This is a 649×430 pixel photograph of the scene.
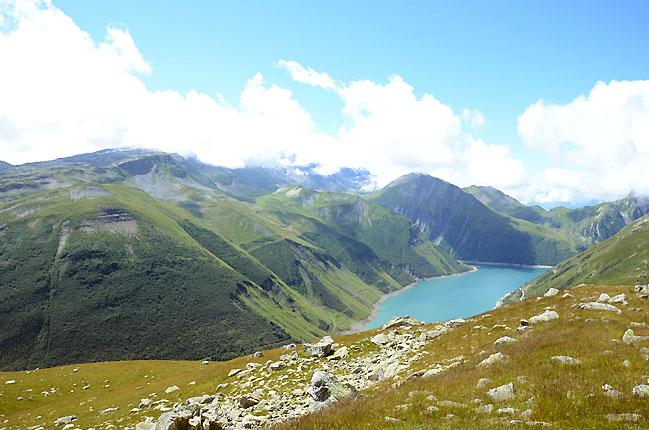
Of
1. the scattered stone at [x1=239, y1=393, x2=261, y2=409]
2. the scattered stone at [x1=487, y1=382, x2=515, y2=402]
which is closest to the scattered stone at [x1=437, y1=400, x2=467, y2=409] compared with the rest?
the scattered stone at [x1=487, y1=382, x2=515, y2=402]

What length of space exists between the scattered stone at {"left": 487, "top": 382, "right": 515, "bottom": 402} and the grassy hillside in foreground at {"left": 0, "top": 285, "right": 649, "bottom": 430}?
0.20 meters

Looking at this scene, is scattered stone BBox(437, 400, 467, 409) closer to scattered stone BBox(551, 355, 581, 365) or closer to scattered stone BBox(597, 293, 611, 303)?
Answer: scattered stone BBox(551, 355, 581, 365)

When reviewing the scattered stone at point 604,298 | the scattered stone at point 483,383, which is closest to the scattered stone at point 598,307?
the scattered stone at point 604,298

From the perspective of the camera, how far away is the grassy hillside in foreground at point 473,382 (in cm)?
1027

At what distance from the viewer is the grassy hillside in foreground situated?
33.7 ft

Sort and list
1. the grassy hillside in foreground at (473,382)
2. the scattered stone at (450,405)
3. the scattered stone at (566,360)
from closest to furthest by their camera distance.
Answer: the grassy hillside in foreground at (473,382)
the scattered stone at (450,405)
the scattered stone at (566,360)

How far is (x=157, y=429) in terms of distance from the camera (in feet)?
59.3

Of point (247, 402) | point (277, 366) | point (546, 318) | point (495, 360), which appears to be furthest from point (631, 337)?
point (277, 366)

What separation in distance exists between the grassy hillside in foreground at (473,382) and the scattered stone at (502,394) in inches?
7.7

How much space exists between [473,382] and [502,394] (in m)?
2.55

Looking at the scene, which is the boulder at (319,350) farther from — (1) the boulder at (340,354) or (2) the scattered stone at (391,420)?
(2) the scattered stone at (391,420)

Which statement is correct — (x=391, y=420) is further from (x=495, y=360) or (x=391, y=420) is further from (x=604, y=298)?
(x=604, y=298)

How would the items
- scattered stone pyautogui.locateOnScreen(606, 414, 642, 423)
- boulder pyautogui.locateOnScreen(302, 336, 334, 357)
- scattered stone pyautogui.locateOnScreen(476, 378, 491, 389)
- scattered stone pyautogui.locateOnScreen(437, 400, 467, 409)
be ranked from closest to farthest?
scattered stone pyautogui.locateOnScreen(606, 414, 642, 423)
scattered stone pyautogui.locateOnScreen(437, 400, 467, 409)
scattered stone pyautogui.locateOnScreen(476, 378, 491, 389)
boulder pyautogui.locateOnScreen(302, 336, 334, 357)

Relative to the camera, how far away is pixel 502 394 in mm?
12281
